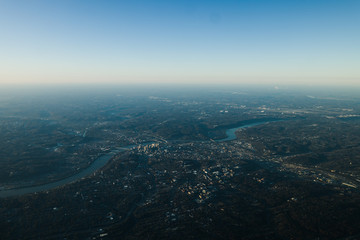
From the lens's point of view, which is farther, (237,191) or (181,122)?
(181,122)

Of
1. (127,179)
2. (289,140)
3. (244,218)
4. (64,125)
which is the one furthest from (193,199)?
(64,125)

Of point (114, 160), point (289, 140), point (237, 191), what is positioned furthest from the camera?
point (289, 140)

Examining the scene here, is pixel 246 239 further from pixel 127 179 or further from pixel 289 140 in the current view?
pixel 289 140

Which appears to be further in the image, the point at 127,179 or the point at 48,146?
the point at 48,146

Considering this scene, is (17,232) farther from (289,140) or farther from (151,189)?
(289,140)

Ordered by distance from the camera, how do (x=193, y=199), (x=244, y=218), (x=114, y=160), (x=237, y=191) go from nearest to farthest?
(x=244, y=218)
(x=193, y=199)
(x=237, y=191)
(x=114, y=160)

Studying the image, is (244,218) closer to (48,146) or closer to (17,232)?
(17,232)

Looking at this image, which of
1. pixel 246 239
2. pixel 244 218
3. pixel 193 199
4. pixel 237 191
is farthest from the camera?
pixel 237 191

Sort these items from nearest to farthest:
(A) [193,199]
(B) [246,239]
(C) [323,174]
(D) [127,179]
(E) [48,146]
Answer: (B) [246,239] → (A) [193,199] → (D) [127,179] → (C) [323,174] → (E) [48,146]

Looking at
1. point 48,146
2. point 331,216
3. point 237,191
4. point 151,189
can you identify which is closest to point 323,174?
point 331,216
